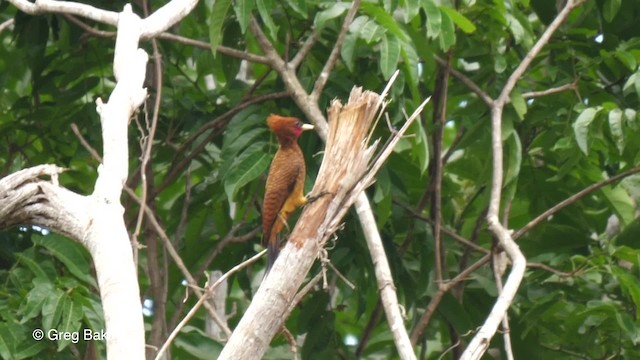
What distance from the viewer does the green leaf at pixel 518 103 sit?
5945 millimetres

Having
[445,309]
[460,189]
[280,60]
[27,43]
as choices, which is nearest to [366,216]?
[280,60]

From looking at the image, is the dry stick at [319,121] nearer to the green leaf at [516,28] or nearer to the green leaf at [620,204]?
the green leaf at [516,28]

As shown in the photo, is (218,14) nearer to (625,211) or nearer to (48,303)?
(48,303)

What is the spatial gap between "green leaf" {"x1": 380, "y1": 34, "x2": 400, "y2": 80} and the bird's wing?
575mm

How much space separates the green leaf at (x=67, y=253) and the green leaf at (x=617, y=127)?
7.45ft

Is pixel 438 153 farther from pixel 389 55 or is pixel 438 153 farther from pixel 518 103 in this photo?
pixel 389 55

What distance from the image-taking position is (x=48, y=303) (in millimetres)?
5039

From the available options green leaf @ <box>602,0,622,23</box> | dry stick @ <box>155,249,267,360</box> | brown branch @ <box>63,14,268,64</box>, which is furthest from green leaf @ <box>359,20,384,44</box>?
dry stick @ <box>155,249,267,360</box>

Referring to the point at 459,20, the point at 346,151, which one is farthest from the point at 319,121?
the point at 346,151

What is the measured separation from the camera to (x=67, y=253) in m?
5.46

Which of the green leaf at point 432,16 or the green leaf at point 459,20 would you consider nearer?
the green leaf at point 432,16

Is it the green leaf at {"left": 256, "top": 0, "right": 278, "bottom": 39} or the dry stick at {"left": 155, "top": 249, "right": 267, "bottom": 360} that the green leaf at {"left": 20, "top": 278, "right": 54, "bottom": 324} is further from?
the green leaf at {"left": 256, "top": 0, "right": 278, "bottom": 39}

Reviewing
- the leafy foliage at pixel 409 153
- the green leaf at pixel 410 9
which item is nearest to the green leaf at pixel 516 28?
the leafy foliage at pixel 409 153

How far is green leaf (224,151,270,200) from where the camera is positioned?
555 cm
